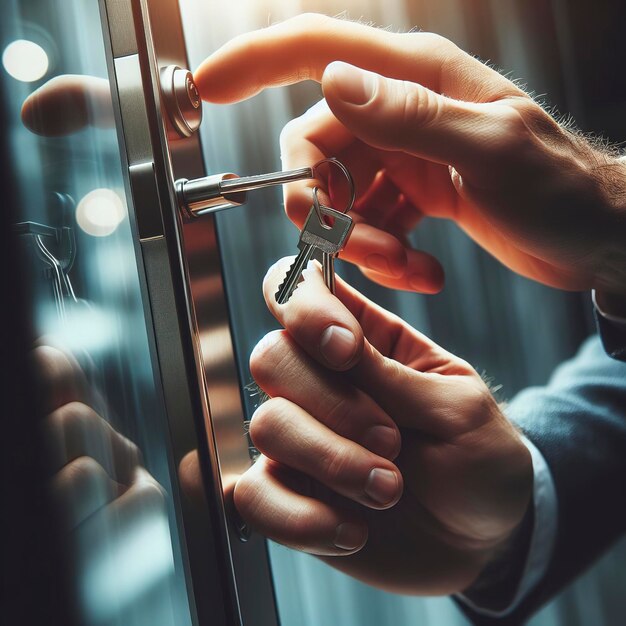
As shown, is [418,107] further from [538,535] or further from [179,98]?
[538,535]

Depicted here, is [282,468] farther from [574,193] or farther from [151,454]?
[574,193]

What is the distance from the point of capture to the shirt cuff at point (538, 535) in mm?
669

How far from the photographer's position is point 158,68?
1.12 ft

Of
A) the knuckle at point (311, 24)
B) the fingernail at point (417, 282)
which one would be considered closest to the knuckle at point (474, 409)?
the fingernail at point (417, 282)

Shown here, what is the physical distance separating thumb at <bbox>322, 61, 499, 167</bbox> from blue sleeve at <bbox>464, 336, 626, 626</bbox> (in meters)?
0.43

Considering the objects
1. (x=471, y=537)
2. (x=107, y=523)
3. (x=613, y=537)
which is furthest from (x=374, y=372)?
(x=613, y=537)

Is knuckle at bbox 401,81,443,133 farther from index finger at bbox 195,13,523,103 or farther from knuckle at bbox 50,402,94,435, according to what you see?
knuckle at bbox 50,402,94,435

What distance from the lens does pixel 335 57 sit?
1.46ft

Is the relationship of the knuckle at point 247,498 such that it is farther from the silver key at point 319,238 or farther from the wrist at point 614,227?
the wrist at point 614,227

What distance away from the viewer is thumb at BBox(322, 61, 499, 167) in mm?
362

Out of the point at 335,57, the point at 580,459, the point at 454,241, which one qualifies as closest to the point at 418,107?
the point at 335,57

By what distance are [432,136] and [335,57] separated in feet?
0.40

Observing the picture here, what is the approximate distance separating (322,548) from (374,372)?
0.13 meters

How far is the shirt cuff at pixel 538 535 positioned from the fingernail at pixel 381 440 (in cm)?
35
